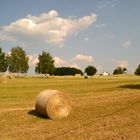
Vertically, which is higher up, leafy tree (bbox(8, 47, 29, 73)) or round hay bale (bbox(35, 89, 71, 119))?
leafy tree (bbox(8, 47, 29, 73))

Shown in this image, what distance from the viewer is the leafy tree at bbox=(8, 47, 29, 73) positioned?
157125mm

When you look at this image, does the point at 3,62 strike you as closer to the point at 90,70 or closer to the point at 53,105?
the point at 90,70

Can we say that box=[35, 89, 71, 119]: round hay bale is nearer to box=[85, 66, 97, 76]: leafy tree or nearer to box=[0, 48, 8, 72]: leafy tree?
box=[0, 48, 8, 72]: leafy tree

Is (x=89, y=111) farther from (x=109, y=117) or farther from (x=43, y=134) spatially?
(x=43, y=134)

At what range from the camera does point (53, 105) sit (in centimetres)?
2041

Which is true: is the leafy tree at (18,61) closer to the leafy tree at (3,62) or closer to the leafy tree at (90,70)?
the leafy tree at (3,62)

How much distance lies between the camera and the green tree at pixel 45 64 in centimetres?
16125

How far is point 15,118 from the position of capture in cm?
2031

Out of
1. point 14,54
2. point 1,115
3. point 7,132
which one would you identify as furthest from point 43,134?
point 14,54

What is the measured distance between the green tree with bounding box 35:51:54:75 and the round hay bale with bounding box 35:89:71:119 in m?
140

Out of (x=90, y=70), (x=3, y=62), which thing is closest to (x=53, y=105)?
(x=3, y=62)

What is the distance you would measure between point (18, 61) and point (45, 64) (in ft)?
40.9

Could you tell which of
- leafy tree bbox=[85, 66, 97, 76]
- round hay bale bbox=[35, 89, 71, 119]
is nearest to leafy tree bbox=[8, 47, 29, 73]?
Answer: leafy tree bbox=[85, 66, 97, 76]

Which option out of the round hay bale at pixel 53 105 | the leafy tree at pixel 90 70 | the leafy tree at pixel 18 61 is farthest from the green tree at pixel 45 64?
the round hay bale at pixel 53 105
